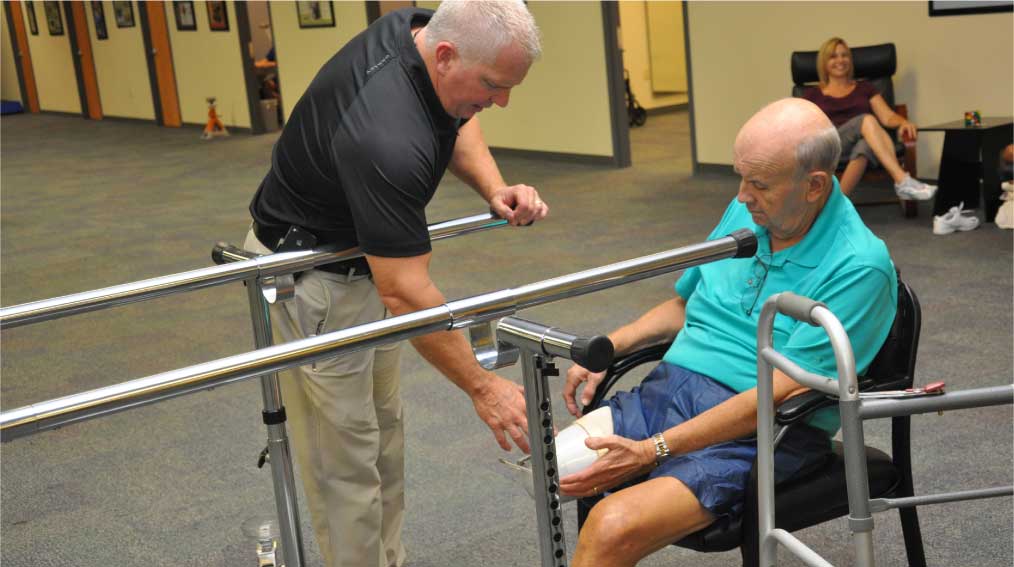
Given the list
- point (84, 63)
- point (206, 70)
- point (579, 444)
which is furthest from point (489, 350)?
point (84, 63)

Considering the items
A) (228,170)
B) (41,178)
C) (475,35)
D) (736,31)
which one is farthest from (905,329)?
(41,178)

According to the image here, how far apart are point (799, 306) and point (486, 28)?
0.68m

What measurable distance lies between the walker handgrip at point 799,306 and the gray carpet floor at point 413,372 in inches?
42.5

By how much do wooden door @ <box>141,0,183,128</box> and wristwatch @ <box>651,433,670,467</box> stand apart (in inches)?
522

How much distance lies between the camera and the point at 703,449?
6.35 ft

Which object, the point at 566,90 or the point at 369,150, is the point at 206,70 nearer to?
the point at 566,90

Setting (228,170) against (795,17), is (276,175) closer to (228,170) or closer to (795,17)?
(795,17)

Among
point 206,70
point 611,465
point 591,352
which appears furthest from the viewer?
point 206,70

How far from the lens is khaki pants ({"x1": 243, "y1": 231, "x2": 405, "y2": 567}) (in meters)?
2.16

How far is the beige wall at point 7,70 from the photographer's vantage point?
18.0 m

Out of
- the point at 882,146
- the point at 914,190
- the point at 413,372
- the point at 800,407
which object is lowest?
the point at 413,372

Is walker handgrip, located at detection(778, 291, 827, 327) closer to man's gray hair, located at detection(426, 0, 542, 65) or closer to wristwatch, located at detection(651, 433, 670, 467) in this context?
wristwatch, located at detection(651, 433, 670, 467)

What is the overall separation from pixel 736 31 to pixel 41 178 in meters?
6.67

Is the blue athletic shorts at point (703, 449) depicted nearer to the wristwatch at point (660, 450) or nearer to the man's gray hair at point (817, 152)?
the wristwatch at point (660, 450)
